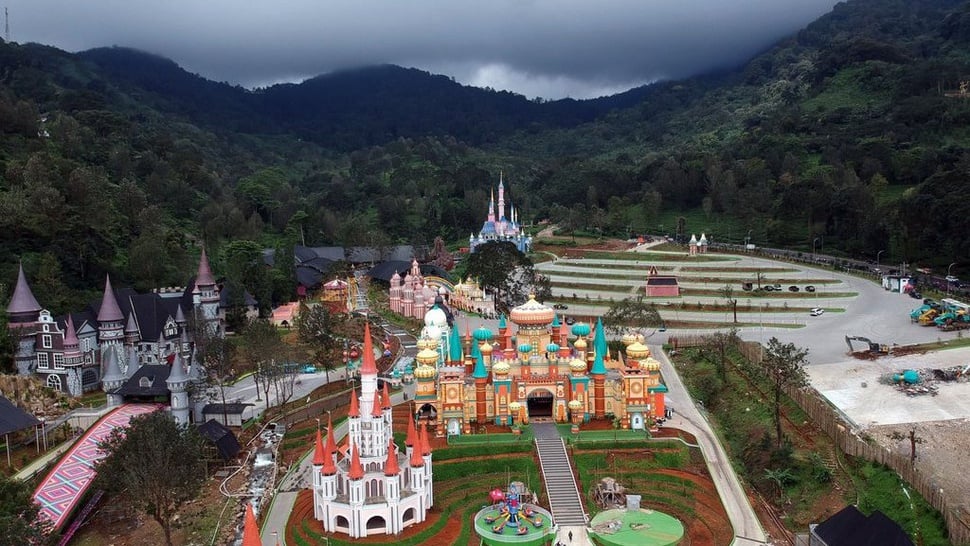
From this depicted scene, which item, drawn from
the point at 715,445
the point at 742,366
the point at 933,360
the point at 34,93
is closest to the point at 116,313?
the point at 715,445

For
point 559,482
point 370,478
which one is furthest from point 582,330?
point 370,478

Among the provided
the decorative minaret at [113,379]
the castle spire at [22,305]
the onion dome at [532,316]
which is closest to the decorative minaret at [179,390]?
the decorative minaret at [113,379]

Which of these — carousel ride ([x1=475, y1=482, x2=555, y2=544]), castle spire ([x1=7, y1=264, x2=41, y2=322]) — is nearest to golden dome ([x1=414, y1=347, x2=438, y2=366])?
carousel ride ([x1=475, y1=482, x2=555, y2=544])

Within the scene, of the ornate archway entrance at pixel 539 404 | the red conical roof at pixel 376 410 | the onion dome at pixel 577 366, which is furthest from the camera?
the ornate archway entrance at pixel 539 404

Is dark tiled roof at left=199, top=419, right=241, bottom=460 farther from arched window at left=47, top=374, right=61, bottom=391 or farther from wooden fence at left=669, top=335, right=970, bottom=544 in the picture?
wooden fence at left=669, top=335, right=970, bottom=544

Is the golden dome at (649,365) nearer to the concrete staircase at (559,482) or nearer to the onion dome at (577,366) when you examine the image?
the onion dome at (577,366)

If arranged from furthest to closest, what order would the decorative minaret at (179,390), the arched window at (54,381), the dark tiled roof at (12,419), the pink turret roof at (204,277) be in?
the pink turret roof at (204,277) → the arched window at (54,381) → the decorative minaret at (179,390) → the dark tiled roof at (12,419)
